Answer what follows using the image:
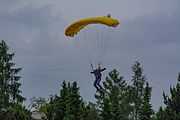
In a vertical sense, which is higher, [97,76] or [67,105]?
[67,105]

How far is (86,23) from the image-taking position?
3888 centimetres

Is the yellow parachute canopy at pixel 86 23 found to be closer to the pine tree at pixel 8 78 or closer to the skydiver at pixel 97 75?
the skydiver at pixel 97 75

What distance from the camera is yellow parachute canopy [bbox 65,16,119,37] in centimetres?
3772

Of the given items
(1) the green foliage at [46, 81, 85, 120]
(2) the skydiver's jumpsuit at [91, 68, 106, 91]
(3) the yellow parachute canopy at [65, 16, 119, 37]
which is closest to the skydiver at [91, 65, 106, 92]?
(2) the skydiver's jumpsuit at [91, 68, 106, 91]

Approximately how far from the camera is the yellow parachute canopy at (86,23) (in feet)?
124

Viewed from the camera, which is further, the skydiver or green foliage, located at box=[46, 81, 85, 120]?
green foliage, located at box=[46, 81, 85, 120]

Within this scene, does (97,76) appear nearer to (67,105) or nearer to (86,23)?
(86,23)

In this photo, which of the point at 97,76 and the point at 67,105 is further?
the point at 67,105

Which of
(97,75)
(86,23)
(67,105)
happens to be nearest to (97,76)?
(97,75)

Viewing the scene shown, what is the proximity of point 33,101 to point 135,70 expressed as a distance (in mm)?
18348

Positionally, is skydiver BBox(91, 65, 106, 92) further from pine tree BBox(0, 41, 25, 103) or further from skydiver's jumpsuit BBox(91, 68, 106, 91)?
pine tree BBox(0, 41, 25, 103)

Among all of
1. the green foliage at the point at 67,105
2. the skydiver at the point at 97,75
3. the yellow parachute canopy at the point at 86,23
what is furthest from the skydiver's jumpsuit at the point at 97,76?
the green foliage at the point at 67,105

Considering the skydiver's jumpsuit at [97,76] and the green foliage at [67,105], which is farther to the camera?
the green foliage at [67,105]

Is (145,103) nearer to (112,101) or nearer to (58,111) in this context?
(112,101)
